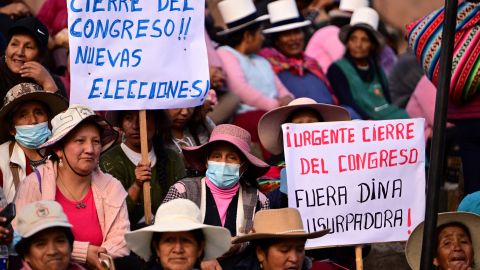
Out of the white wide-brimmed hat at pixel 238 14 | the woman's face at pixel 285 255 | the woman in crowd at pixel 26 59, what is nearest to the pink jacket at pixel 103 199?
the woman's face at pixel 285 255

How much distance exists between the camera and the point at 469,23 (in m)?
12.6

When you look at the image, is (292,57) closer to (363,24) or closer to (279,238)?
A: (363,24)

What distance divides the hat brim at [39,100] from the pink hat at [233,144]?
0.92 meters

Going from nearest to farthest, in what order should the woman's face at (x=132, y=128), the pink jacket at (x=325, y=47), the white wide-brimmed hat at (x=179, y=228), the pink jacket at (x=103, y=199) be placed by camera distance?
the white wide-brimmed hat at (x=179, y=228) → the pink jacket at (x=103, y=199) → the woman's face at (x=132, y=128) → the pink jacket at (x=325, y=47)

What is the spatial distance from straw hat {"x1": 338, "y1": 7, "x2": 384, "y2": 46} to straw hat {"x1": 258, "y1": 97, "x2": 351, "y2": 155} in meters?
3.74

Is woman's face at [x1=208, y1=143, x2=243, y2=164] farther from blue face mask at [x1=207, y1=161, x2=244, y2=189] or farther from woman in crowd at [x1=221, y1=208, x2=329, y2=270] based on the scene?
woman in crowd at [x1=221, y1=208, x2=329, y2=270]

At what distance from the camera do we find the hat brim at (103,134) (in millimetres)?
10648

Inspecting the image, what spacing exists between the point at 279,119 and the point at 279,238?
2.09 m

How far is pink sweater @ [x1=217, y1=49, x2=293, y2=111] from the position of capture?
1510 centimetres

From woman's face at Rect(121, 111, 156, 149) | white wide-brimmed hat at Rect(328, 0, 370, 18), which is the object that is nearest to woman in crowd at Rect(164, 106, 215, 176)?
woman's face at Rect(121, 111, 156, 149)

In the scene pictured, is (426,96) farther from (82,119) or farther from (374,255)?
(82,119)

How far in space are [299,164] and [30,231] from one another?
2.53 m

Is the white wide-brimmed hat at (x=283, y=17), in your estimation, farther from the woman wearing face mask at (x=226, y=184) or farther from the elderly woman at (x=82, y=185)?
the elderly woman at (x=82, y=185)

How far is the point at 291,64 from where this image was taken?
15.8 metres
